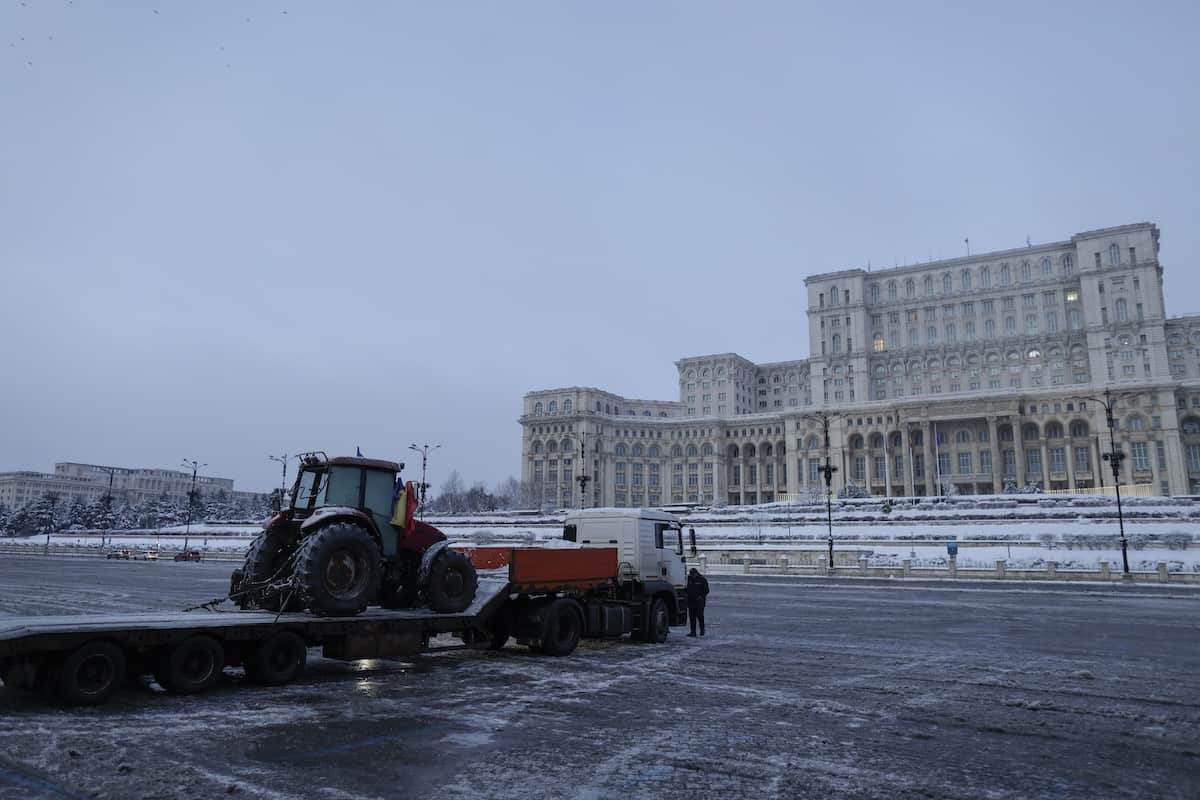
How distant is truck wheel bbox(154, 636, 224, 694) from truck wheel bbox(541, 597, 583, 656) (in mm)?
5747

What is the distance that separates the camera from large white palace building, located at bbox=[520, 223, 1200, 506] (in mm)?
102438

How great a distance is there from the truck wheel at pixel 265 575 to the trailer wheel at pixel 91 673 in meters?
2.54

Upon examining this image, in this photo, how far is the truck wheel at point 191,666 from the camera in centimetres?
964

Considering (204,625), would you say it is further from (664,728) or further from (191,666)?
(664,728)

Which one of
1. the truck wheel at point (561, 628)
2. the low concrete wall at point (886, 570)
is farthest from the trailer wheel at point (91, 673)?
the low concrete wall at point (886, 570)

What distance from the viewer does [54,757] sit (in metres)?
6.95

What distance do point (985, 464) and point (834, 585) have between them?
8388cm

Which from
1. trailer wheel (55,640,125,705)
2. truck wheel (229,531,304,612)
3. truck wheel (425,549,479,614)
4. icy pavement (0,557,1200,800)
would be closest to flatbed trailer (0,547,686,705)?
trailer wheel (55,640,125,705)

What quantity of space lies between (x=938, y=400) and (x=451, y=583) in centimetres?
10864

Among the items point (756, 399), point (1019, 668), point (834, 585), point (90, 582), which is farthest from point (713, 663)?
point (756, 399)

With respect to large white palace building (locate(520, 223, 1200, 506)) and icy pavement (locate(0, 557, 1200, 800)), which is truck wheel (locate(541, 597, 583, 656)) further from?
large white palace building (locate(520, 223, 1200, 506))

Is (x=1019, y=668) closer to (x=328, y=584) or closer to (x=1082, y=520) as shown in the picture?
(x=328, y=584)

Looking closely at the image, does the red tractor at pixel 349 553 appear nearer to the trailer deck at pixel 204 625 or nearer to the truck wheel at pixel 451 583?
the truck wheel at pixel 451 583

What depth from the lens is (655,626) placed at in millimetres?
16500
